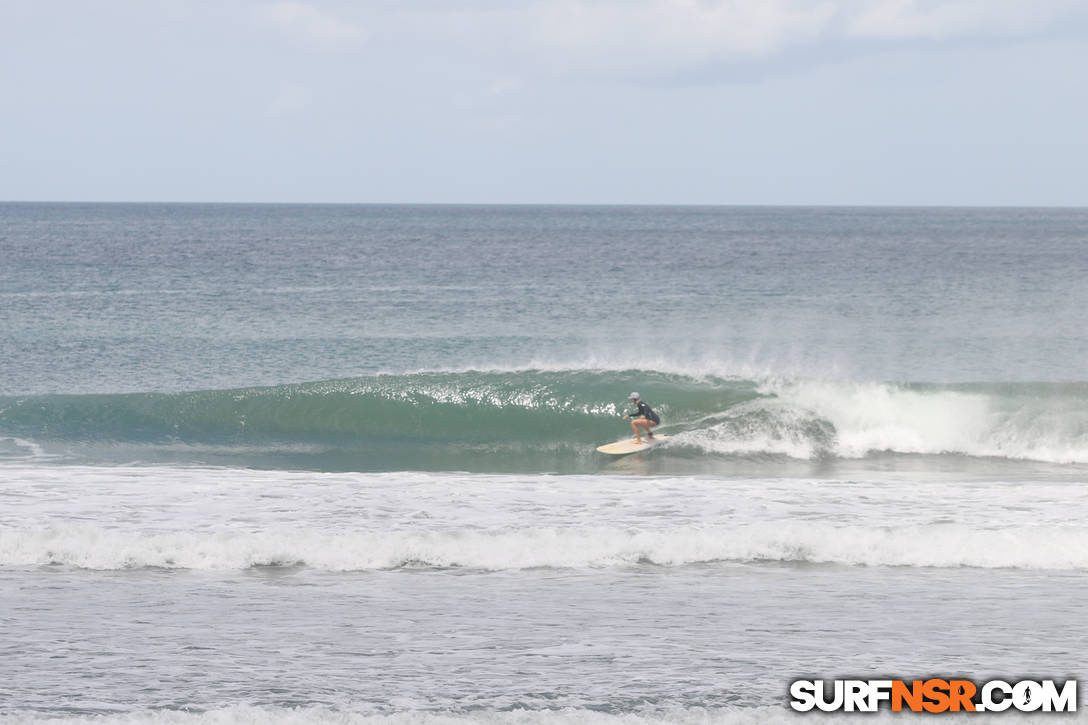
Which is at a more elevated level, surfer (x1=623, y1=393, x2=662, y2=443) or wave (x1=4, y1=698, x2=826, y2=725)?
surfer (x1=623, y1=393, x2=662, y2=443)

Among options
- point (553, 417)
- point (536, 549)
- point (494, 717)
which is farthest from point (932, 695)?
point (553, 417)

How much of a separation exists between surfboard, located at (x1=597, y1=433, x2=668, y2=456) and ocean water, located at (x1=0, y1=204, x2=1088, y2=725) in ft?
1.45

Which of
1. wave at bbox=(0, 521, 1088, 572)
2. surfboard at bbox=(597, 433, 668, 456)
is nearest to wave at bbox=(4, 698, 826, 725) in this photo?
wave at bbox=(0, 521, 1088, 572)

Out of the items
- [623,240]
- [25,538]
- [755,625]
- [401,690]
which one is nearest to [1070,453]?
[755,625]

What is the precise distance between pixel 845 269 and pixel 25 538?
222ft

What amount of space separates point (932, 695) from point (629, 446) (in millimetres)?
→ 12897

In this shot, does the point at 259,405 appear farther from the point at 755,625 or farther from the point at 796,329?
the point at 796,329

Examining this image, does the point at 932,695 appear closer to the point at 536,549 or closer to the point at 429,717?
the point at 429,717

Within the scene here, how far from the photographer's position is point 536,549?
13.6m

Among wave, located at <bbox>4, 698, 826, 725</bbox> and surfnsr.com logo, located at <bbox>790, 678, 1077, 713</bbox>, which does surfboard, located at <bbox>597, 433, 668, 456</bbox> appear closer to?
surfnsr.com logo, located at <bbox>790, 678, 1077, 713</bbox>

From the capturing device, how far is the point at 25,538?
13664 mm

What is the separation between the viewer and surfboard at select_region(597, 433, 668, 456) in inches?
848

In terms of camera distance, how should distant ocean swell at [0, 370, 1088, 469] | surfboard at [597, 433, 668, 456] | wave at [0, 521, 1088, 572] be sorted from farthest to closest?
distant ocean swell at [0, 370, 1088, 469]
surfboard at [597, 433, 668, 456]
wave at [0, 521, 1088, 572]

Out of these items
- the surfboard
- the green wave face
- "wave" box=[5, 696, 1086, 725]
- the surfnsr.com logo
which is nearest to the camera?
"wave" box=[5, 696, 1086, 725]
